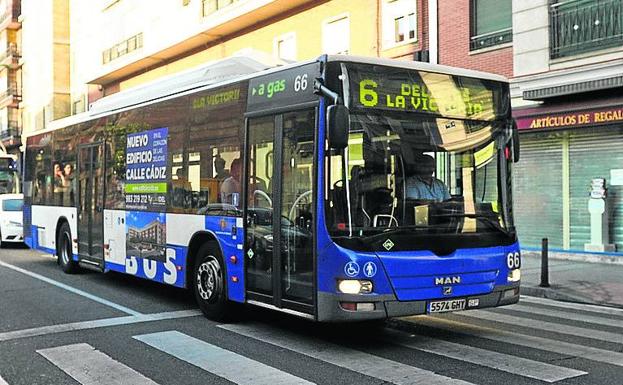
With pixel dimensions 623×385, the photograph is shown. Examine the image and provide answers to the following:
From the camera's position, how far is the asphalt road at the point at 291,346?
5.88 meters

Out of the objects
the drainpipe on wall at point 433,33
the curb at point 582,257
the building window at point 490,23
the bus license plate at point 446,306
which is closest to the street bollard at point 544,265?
the curb at point 582,257

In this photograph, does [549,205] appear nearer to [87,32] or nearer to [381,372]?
[381,372]

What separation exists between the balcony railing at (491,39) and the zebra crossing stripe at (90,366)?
42.0 feet

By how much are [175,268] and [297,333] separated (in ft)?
7.66

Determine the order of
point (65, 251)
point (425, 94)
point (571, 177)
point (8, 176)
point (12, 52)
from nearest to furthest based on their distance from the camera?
point (425, 94)
point (65, 251)
point (571, 177)
point (8, 176)
point (12, 52)

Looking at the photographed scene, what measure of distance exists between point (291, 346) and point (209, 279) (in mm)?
1847

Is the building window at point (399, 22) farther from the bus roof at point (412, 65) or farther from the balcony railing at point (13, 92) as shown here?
the balcony railing at point (13, 92)

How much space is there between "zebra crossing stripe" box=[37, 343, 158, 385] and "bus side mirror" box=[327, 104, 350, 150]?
265 cm

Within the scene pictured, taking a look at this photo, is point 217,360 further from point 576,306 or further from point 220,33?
point 220,33

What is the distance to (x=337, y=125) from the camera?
6.23 m

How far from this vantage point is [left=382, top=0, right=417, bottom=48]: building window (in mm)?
18906

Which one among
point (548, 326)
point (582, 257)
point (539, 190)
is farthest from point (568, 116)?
point (548, 326)

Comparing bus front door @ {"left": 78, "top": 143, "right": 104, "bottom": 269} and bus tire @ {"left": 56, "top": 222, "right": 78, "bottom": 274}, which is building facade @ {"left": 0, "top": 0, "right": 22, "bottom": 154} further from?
bus front door @ {"left": 78, "top": 143, "right": 104, "bottom": 269}

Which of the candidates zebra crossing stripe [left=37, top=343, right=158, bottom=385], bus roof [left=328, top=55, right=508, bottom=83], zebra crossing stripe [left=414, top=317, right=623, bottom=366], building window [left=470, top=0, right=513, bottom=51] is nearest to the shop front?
building window [left=470, top=0, right=513, bottom=51]
